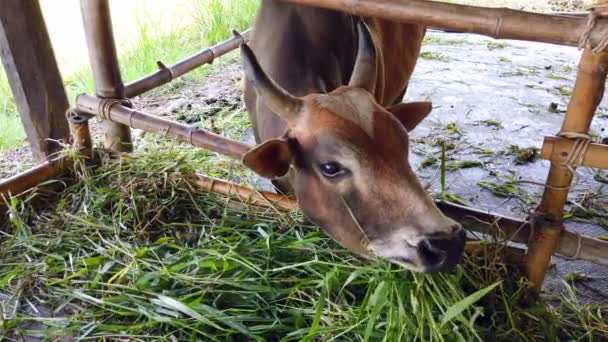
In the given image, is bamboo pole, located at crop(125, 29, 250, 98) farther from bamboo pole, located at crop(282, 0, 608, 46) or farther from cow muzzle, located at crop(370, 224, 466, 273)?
cow muzzle, located at crop(370, 224, 466, 273)

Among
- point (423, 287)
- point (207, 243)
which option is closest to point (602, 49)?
point (423, 287)

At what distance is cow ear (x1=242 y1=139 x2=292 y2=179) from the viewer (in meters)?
2.00

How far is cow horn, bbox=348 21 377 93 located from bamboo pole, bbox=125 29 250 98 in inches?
33.9

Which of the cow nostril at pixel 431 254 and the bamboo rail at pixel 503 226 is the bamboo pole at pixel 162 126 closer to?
the bamboo rail at pixel 503 226

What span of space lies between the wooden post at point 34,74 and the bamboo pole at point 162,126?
18 cm

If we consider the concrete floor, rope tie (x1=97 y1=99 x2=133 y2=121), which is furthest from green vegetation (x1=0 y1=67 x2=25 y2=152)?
the concrete floor

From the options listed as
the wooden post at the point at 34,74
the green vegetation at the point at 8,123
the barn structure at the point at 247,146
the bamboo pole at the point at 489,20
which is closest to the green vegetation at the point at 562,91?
the barn structure at the point at 247,146

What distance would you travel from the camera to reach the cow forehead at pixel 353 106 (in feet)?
6.40

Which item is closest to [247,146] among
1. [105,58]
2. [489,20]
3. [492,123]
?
[105,58]

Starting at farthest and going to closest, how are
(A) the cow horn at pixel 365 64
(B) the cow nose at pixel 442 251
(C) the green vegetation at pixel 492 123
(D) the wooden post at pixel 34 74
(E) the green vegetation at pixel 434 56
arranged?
(E) the green vegetation at pixel 434 56
(C) the green vegetation at pixel 492 123
(D) the wooden post at pixel 34 74
(A) the cow horn at pixel 365 64
(B) the cow nose at pixel 442 251

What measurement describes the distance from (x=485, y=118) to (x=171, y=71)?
2560mm

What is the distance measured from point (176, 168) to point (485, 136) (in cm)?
246

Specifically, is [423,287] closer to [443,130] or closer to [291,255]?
[291,255]

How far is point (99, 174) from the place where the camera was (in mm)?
2953
